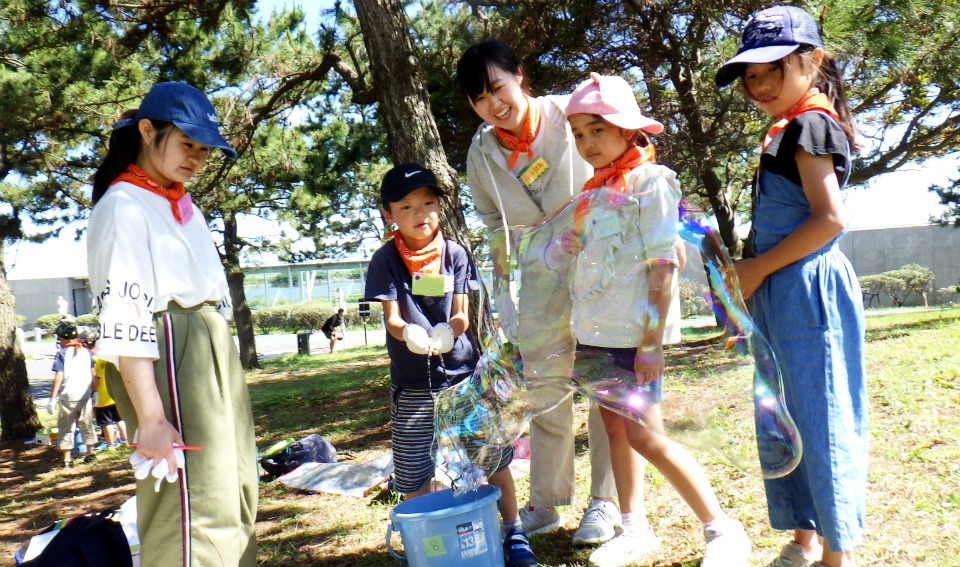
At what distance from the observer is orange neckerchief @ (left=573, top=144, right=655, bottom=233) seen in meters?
2.18

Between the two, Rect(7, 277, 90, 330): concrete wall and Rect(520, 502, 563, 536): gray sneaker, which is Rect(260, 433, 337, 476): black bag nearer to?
Rect(520, 502, 563, 536): gray sneaker

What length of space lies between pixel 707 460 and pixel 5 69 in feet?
24.8

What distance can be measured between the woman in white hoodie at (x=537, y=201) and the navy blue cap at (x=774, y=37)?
698 mm

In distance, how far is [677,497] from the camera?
3109 mm

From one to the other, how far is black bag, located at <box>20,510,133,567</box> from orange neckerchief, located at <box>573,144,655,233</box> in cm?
174

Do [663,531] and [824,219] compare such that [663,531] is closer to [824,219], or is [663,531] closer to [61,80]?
[824,219]

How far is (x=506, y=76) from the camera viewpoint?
253 centimetres

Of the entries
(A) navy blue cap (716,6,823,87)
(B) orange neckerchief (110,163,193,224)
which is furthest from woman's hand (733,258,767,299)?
(B) orange neckerchief (110,163,193,224)

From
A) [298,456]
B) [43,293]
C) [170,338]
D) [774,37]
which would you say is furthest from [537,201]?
[43,293]

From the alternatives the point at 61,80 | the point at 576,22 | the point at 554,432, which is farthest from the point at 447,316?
the point at 61,80

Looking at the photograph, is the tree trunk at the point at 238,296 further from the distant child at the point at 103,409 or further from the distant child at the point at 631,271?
→ the distant child at the point at 631,271

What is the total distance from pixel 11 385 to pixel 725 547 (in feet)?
27.0

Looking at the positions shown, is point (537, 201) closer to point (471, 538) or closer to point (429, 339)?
point (429, 339)

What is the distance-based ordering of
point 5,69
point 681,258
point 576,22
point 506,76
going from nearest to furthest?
point 681,258 → point 506,76 → point 576,22 → point 5,69
